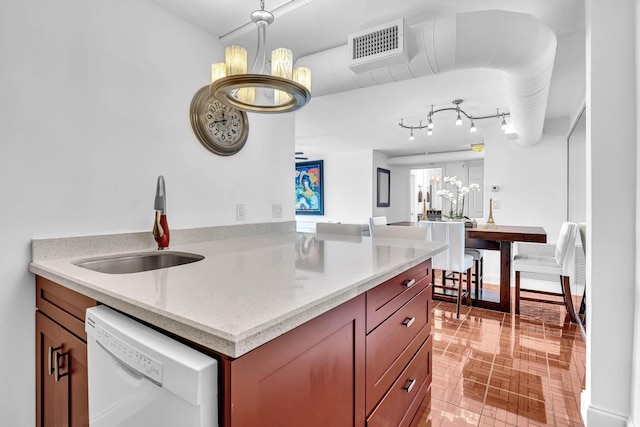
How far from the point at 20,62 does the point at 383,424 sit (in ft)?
6.81

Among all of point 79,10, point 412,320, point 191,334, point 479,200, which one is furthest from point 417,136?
point 191,334

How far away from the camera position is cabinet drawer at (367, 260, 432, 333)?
112 centimetres

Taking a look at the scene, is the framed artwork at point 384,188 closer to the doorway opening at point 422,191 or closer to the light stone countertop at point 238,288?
the doorway opening at point 422,191

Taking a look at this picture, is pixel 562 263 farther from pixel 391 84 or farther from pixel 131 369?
pixel 131 369

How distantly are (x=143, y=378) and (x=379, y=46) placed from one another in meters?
1.93

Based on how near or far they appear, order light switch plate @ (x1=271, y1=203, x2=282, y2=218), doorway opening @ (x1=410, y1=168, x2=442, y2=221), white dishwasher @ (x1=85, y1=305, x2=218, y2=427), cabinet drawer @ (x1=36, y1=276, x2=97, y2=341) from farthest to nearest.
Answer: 1. doorway opening @ (x1=410, y1=168, x2=442, y2=221)
2. light switch plate @ (x1=271, y1=203, x2=282, y2=218)
3. cabinet drawer @ (x1=36, y1=276, x2=97, y2=341)
4. white dishwasher @ (x1=85, y1=305, x2=218, y2=427)

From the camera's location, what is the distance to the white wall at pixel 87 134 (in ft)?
4.30

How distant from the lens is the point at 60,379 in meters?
1.16

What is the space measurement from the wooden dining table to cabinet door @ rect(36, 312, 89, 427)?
3.33 metres

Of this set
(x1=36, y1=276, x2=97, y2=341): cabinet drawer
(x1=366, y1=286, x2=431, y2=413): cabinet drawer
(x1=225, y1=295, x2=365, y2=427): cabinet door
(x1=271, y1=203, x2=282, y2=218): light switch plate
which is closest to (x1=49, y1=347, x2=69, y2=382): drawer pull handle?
(x1=36, y1=276, x2=97, y2=341): cabinet drawer

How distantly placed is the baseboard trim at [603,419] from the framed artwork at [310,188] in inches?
240

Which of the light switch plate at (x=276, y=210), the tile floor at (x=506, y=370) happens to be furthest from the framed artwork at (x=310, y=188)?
the light switch plate at (x=276, y=210)

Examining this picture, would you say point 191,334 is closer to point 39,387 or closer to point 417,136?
point 39,387

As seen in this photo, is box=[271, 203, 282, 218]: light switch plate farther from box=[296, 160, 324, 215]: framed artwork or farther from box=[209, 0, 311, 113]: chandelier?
box=[296, 160, 324, 215]: framed artwork
